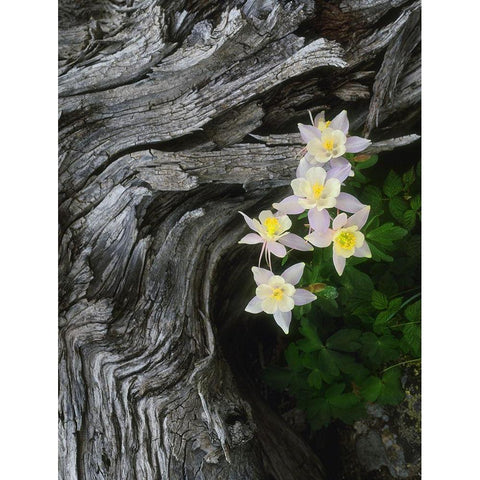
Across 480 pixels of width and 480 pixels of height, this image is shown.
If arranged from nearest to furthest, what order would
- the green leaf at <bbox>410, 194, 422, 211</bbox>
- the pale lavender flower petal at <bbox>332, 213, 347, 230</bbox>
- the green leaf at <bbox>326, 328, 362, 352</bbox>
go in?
the pale lavender flower petal at <bbox>332, 213, 347, 230</bbox>, the green leaf at <bbox>410, 194, 422, 211</bbox>, the green leaf at <bbox>326, 328, 362, 352</bbox>

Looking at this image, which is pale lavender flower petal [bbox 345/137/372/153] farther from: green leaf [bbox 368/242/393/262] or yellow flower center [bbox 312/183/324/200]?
green leaf [bbox 368/242/393/262]

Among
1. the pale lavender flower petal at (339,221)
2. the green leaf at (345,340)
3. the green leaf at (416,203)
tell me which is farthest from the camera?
the green leaf at (345,340)

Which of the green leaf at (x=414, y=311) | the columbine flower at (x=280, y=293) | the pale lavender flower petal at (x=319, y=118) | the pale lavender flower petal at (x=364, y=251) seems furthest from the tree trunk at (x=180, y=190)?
the green leaf at (x=414, y=311)

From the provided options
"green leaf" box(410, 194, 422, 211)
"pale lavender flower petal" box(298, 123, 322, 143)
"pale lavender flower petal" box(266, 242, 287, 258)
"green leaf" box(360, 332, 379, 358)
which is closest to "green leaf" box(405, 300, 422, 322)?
"green leaf" box(360, 332, 379, 358)

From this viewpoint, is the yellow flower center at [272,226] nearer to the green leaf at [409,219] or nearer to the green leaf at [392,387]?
the green leaf at [409,219]

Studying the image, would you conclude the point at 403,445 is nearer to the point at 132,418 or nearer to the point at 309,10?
the point at 132,418

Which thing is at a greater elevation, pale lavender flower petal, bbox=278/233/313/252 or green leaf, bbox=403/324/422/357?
pale lavender flower petal, bbox=278/233/313/252

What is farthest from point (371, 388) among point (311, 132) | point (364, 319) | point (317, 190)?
point (311, 132)
